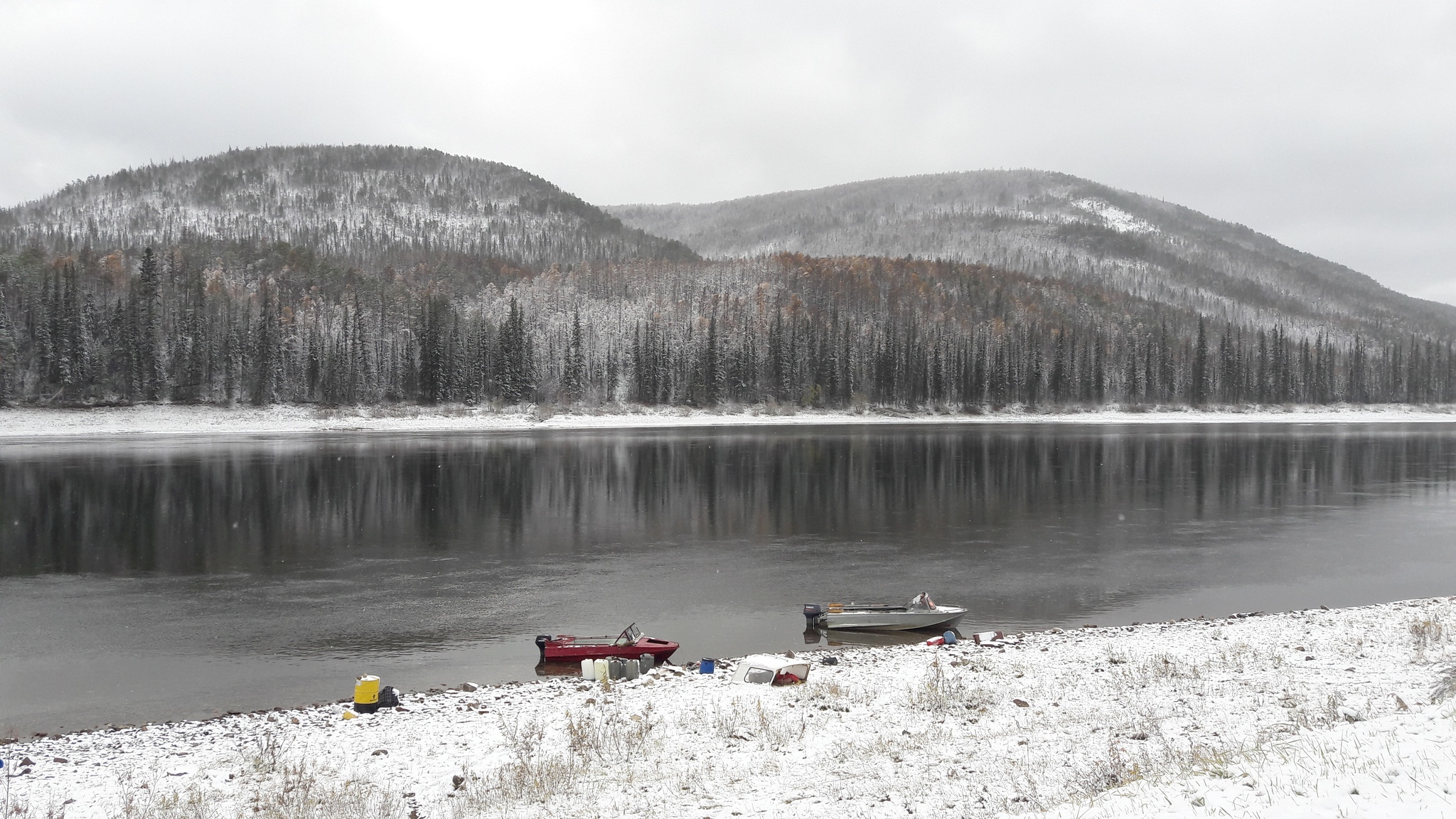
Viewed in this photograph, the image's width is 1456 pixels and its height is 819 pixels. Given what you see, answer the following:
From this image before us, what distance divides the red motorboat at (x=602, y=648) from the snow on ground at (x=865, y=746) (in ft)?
5.18

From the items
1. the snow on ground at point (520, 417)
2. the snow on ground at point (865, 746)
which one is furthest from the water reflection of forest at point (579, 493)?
the snow on ground at point (520, 417)

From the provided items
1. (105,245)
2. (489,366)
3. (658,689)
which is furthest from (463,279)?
→ (658,689)

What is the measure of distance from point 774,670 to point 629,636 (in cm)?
408

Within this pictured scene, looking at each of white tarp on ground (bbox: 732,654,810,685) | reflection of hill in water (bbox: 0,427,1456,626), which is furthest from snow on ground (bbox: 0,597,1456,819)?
reflection of hill in water (bbox: 0,427,1456,626)

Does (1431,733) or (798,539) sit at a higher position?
Answer: (1431,733)

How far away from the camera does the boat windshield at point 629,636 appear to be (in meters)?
16.7

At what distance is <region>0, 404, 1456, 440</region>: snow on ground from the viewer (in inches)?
3322

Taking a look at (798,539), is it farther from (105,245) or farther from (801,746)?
(105,245)

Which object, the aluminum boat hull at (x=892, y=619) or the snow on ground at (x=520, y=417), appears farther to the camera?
the snow on ground at (x=520, y=417)

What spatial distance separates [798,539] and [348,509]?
765 inches

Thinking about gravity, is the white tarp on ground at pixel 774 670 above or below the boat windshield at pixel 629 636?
above

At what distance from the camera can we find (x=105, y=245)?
192250mm

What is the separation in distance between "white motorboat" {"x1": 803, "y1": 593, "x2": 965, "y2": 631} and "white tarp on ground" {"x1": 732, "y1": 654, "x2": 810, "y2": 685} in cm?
485

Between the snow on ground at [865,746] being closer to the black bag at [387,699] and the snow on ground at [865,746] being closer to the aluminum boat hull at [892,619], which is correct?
the black bag at [387,699]
